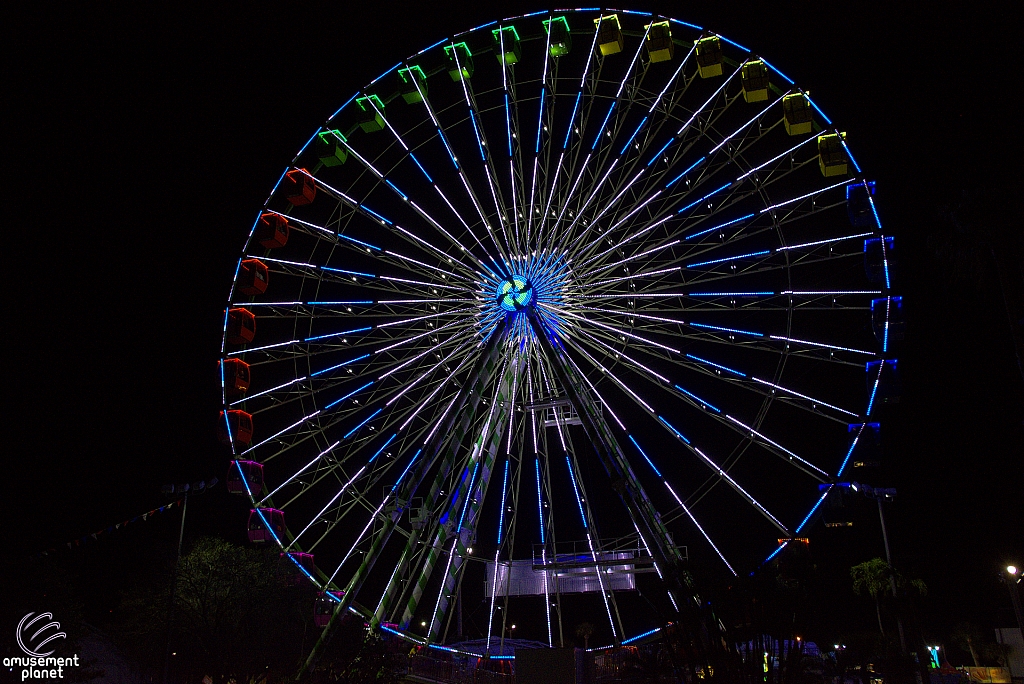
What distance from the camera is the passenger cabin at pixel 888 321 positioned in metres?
17.5

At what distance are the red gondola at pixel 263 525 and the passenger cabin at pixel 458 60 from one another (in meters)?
11.9

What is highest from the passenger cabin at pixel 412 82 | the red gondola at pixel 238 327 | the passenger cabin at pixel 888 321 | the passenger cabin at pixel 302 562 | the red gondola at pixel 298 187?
the passenger cabin at pixel 412 82

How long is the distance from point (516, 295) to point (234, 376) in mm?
7480

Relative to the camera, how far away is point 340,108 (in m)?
20.4

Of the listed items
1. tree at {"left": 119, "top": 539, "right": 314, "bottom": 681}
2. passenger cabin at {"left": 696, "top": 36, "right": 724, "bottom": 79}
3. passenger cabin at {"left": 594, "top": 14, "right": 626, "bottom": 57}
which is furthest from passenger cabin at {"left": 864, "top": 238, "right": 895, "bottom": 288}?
tree at {"left": 119, "top": 539, "right": 314, "bottom": 681}

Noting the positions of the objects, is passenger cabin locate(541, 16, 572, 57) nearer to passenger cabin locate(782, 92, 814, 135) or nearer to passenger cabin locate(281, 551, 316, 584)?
passenger cabin locate(782, 92, 814, 135)

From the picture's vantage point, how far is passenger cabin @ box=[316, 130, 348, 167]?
20.6 m

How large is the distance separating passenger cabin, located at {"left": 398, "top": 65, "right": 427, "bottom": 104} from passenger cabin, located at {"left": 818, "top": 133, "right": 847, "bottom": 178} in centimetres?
977

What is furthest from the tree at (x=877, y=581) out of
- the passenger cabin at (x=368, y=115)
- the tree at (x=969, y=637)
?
the passenger cabin at (x=368, y=115)

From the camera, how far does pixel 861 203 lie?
58.7 ft

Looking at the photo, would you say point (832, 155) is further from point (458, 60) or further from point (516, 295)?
point (458, 60)

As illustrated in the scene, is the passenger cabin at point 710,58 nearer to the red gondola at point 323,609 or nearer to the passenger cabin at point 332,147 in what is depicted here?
the passenger cabin at point 332,147

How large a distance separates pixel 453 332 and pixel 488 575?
6794 mm

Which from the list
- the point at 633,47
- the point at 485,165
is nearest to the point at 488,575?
the point at 485,165
